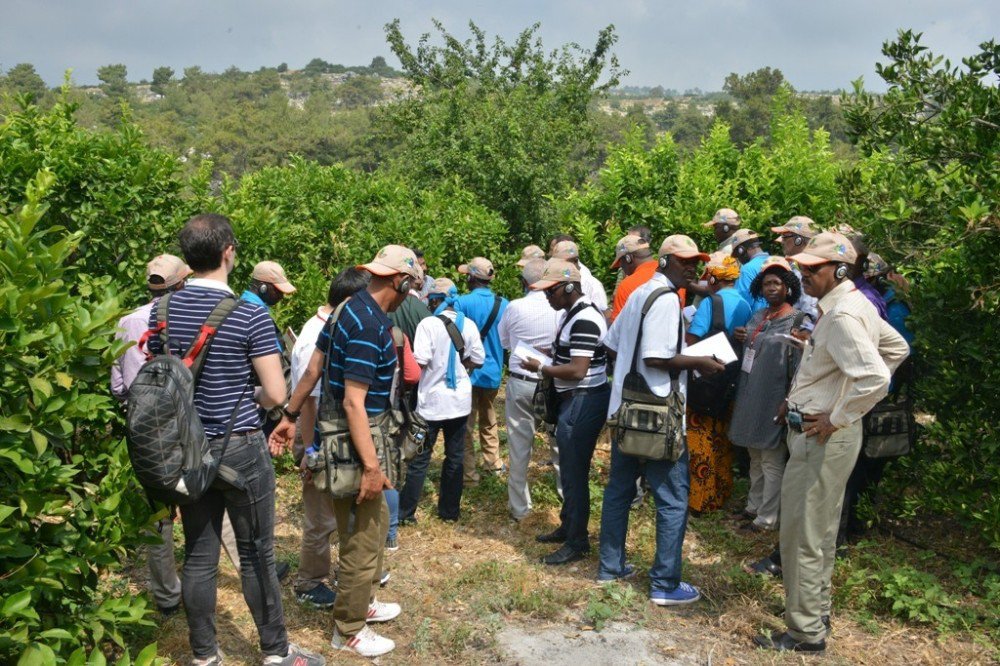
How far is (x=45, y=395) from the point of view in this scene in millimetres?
3131

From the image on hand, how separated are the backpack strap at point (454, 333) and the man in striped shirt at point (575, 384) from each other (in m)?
0.54

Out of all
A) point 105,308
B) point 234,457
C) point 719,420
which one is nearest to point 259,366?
point 234,457

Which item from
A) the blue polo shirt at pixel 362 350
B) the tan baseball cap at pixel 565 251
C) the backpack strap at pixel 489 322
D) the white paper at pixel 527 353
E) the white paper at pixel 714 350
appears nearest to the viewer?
the blue polo shirt at pixel 362 350

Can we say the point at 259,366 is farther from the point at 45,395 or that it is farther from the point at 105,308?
the point at 45,395

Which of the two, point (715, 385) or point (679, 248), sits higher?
point (679, 248)

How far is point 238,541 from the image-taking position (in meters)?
4.02

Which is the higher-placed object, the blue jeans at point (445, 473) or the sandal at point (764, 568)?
the blue jeans at point (445, 473)

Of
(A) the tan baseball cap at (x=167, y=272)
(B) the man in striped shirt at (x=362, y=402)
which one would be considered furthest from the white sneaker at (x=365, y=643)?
(A) the tan baseball cap at (x=167, y=272)

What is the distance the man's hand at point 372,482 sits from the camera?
420 centimetres

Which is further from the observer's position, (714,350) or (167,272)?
(714,350)

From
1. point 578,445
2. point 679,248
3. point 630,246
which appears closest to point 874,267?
point 679,248

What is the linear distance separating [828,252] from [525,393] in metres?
2.70

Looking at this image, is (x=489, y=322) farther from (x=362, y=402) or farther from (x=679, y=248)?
(x=362, y=402)

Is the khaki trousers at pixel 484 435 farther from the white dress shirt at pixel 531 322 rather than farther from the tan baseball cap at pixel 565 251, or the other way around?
the tan baseball cap at pixel 565 251
